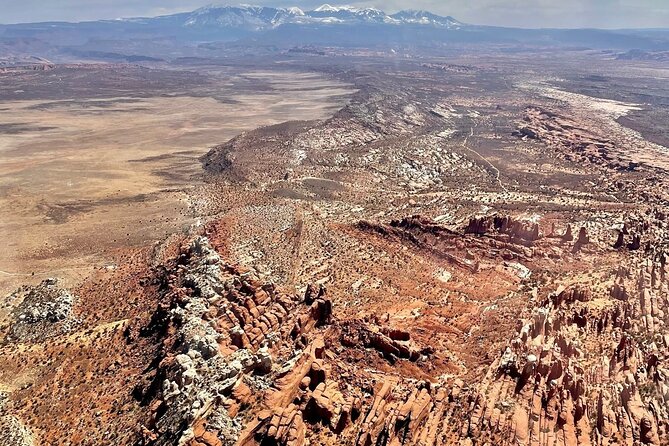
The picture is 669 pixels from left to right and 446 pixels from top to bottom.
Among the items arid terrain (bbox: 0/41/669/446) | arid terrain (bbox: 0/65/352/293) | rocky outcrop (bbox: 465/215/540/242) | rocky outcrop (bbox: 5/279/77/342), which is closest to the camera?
arid terrain (bbox: 0/41/669/446)

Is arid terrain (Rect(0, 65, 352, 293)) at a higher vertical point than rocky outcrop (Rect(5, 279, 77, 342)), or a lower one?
higher

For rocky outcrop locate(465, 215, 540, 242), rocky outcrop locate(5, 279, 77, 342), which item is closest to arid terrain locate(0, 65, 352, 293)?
rocky outcrop locate(5, 279, 77, 342)

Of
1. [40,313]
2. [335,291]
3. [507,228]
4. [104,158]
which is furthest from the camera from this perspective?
[104,158]

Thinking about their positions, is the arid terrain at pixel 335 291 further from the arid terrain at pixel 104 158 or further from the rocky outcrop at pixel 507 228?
the arid terrain at pixel 104 158

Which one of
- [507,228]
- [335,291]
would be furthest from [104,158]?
[507,228]

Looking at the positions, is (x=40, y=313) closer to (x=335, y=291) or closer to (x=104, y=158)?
(x=335, y=291)

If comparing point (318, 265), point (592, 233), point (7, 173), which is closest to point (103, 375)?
point (318, 265)

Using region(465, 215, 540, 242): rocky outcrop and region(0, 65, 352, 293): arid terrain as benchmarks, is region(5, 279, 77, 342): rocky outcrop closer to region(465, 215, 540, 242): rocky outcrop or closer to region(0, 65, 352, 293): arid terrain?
region(0, 65, 352, 293): arid terrain

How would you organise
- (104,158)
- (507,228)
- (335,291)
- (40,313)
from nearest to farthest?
1. (40,313)
2. (335,291)
3. (507,228)
4. (104,158)
